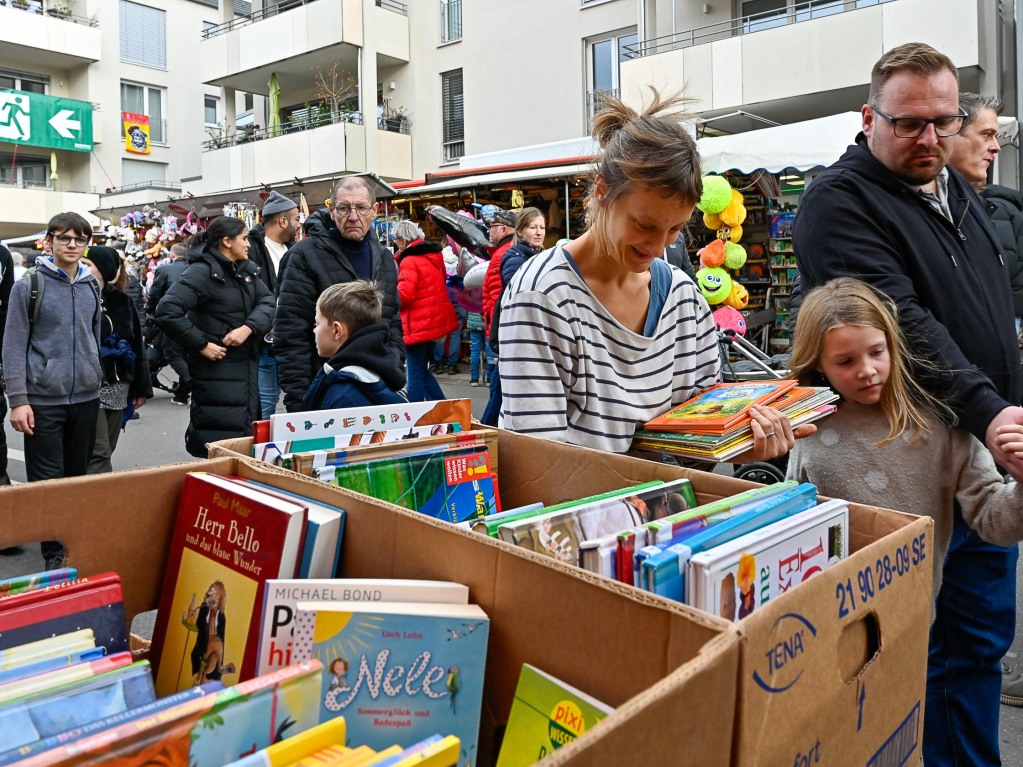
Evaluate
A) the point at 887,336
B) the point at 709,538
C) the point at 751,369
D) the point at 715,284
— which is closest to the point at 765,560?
the point at 709,538

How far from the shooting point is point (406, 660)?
3.54 feet

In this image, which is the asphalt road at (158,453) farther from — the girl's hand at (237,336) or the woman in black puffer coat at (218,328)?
the girl's hand at (237,336)

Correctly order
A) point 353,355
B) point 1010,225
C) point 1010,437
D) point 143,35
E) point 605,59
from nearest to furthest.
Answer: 1. point 1010,437
2. point 353,355
3. point 1010,225
4. point 605,59
5. point 143,35

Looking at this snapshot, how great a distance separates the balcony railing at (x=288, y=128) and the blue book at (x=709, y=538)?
1767cm

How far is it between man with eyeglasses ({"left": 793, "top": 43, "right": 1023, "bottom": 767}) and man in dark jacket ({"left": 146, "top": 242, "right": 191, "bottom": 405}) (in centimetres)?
375

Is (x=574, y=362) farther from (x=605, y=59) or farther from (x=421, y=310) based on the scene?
(x=605, y=59)

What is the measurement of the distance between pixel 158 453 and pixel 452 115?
12.3 m

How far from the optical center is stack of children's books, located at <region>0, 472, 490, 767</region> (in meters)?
0.78

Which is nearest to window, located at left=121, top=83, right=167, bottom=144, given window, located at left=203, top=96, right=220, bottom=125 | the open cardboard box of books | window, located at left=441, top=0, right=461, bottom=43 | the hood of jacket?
window, located at left=203, top=96, right=220, bottom=125

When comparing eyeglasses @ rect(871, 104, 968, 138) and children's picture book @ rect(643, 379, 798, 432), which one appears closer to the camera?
children's picture book @ rect(643, 379, 798, 432)

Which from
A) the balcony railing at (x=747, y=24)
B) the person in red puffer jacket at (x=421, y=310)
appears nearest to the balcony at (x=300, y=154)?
the balcony railing at (x=747, y=24)

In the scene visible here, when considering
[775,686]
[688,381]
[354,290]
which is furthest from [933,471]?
[354,290]

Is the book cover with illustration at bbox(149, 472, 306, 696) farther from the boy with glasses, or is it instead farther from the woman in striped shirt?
the boy with glasses

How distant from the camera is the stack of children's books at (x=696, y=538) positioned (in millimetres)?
1039
